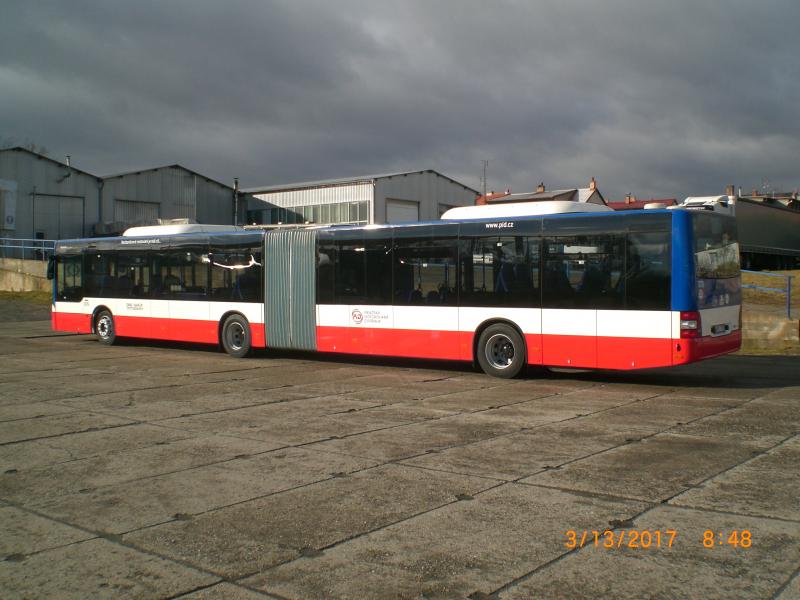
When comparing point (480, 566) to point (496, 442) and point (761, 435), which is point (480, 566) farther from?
point (761, 435)

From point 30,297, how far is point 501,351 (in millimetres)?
29225

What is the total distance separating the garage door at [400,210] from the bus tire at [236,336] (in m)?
36.8

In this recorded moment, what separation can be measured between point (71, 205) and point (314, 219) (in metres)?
16.8

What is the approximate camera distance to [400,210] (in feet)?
184

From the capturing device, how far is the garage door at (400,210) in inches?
2171

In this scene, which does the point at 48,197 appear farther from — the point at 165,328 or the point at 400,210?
the point at 165,328

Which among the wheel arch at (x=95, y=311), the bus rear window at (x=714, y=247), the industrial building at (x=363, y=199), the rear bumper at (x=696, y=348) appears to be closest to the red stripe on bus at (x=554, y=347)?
the rear bumper at (x=696, y=348)

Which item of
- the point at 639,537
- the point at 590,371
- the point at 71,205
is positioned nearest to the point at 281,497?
the point at 639,537

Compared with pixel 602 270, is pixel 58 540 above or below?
below

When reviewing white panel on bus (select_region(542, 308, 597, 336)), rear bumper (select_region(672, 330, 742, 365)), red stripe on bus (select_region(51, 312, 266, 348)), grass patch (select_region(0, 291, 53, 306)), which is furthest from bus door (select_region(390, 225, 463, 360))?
grass patch (select_region(0, 291, 53, 306))

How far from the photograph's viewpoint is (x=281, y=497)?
6344 millimetres

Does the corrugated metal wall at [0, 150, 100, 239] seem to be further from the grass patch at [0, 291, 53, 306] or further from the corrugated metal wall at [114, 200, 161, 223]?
the grass patch at [0, 291, 53, 306]

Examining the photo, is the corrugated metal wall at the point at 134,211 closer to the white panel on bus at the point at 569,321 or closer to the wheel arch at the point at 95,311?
the wheel arch at the point at 95,311
